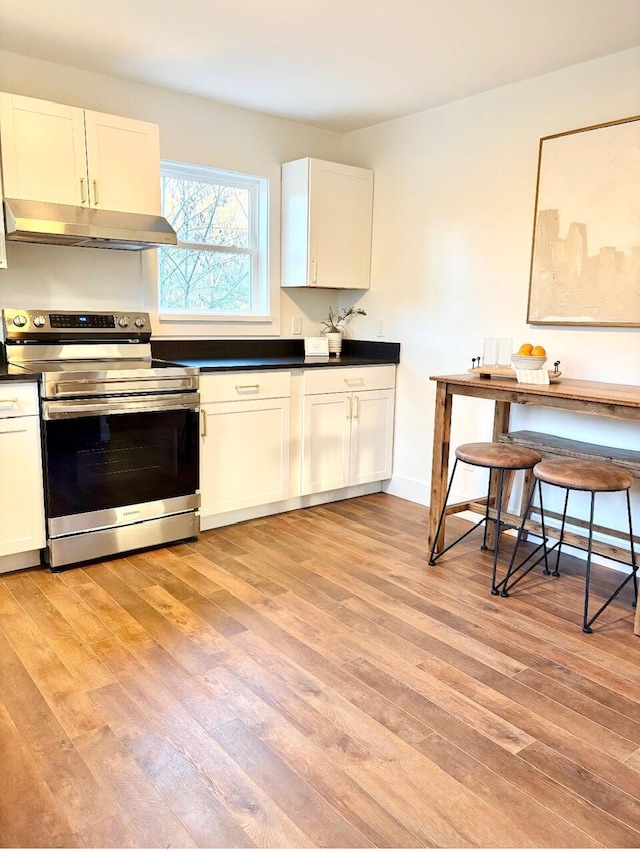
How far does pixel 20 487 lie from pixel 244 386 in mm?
1224

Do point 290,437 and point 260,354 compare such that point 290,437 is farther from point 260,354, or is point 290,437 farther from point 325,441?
point 260,354

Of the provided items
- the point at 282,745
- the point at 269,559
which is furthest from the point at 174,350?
the point at 282,745

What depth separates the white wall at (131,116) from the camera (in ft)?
10.2

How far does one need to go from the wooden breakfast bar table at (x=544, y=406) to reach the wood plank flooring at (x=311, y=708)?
286 mm

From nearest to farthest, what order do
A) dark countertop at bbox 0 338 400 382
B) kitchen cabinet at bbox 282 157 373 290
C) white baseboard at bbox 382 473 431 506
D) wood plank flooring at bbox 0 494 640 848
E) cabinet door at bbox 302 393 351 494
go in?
wood plank flooring at bbox 0 494 640 848 → dark countertop at bbox 0 338 400 382 → cabinet door at bbox 302 393 351 494 → kitchen cabinet at bbox 282 157 373 290 → white baseboard at bbox 382 473 431 506

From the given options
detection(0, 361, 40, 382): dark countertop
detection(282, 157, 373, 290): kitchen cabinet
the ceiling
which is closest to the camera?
the ceiling

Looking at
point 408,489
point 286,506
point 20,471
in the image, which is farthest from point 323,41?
point 408,489

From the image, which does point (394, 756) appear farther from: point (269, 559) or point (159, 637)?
point (269, 559)

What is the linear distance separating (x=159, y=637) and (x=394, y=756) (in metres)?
1.01

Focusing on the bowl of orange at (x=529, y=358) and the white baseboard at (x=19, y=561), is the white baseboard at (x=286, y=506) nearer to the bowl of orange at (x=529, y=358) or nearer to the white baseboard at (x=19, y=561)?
the white baseboard at (x=19, y=561)

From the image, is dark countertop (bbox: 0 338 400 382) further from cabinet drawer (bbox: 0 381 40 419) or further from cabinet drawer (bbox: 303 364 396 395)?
cabinet drawer (bbox: 0 381 40 419)

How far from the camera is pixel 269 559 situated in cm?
308

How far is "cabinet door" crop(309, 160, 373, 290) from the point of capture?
3.93m

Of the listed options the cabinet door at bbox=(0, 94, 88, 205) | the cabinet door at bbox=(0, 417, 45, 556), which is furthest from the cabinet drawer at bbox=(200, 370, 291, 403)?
the cabinet door at bbox=(0, 94, 88, 205)
